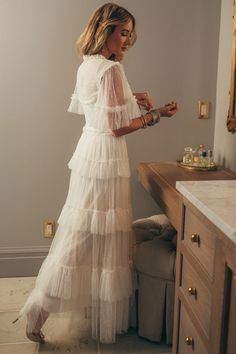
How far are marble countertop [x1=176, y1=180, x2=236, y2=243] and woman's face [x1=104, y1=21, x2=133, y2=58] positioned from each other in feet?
2.50

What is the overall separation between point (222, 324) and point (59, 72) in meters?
1.79

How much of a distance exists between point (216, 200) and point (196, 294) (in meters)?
0.32

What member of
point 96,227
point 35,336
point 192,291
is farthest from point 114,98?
point 35,336

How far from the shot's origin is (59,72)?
Answer: 242 cm

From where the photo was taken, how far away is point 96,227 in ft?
5.94

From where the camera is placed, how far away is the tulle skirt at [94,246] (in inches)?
71.4

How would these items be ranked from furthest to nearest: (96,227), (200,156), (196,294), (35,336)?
(200,156) → (35,336) → (96,227) → (196,294)

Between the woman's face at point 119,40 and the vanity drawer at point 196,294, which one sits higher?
the woman's face at point 119,40

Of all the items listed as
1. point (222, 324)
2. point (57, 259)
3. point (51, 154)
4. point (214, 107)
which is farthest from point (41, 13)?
point (222, 324)

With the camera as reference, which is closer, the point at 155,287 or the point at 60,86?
the point at 155,287

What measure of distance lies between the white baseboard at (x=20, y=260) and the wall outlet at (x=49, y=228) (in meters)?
0.10

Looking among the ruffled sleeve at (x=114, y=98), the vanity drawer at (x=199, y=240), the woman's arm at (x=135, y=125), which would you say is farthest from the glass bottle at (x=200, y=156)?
the vanity drawer at (x=199, y=240)

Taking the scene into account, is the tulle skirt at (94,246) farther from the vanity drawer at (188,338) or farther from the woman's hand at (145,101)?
the vanity drawer at (188,338)

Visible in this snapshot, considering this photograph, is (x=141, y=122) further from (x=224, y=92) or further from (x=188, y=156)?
(x=224, y=92)
